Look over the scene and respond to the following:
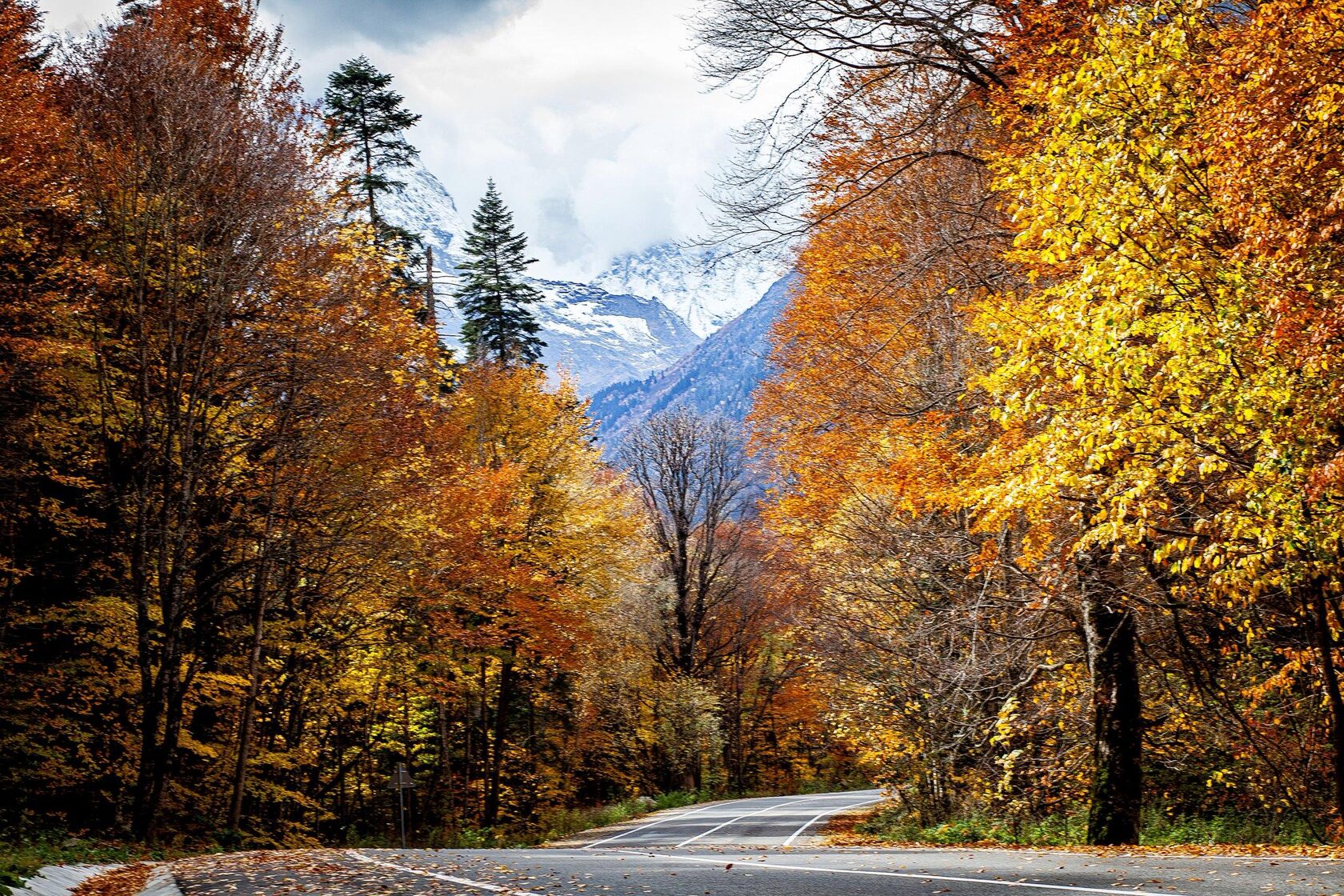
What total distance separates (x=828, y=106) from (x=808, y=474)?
10053 mm

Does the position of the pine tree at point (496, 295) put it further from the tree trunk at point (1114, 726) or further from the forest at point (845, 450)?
the tree trunk at point (1114, 726)

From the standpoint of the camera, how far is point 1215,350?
7.36 m

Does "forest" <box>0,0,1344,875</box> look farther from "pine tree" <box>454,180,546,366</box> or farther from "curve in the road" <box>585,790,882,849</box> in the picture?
"pine tree" <box>454,180,546,366</box>

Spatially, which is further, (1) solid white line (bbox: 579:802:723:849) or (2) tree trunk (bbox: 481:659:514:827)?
(2) tree trunk (bbox: 481:659:514:827)

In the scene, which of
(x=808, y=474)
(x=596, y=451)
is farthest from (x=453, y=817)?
(x=808, y=474)

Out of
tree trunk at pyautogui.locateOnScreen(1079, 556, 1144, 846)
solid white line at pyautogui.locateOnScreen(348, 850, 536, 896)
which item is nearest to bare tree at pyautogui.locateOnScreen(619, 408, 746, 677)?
tree trunk at pyautogui.locateOnScreen(1079, 556, 1144, 846)

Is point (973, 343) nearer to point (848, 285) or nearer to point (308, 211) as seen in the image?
point (848, 285)

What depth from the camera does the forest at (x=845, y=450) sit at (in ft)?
25.4

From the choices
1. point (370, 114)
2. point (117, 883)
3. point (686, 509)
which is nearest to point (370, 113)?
point (370, 114)

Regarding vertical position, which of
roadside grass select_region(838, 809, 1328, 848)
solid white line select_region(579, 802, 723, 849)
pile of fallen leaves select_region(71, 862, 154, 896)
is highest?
pile of fallen leaves select_region(71, 862, 154, 896)

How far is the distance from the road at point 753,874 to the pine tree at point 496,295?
28849 mm

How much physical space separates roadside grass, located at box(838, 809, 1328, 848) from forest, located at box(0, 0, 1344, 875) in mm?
117

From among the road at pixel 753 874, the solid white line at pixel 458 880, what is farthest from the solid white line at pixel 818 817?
the solid white line at pixel 458 880

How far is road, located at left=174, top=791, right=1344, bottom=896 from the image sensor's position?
22.5 ft
